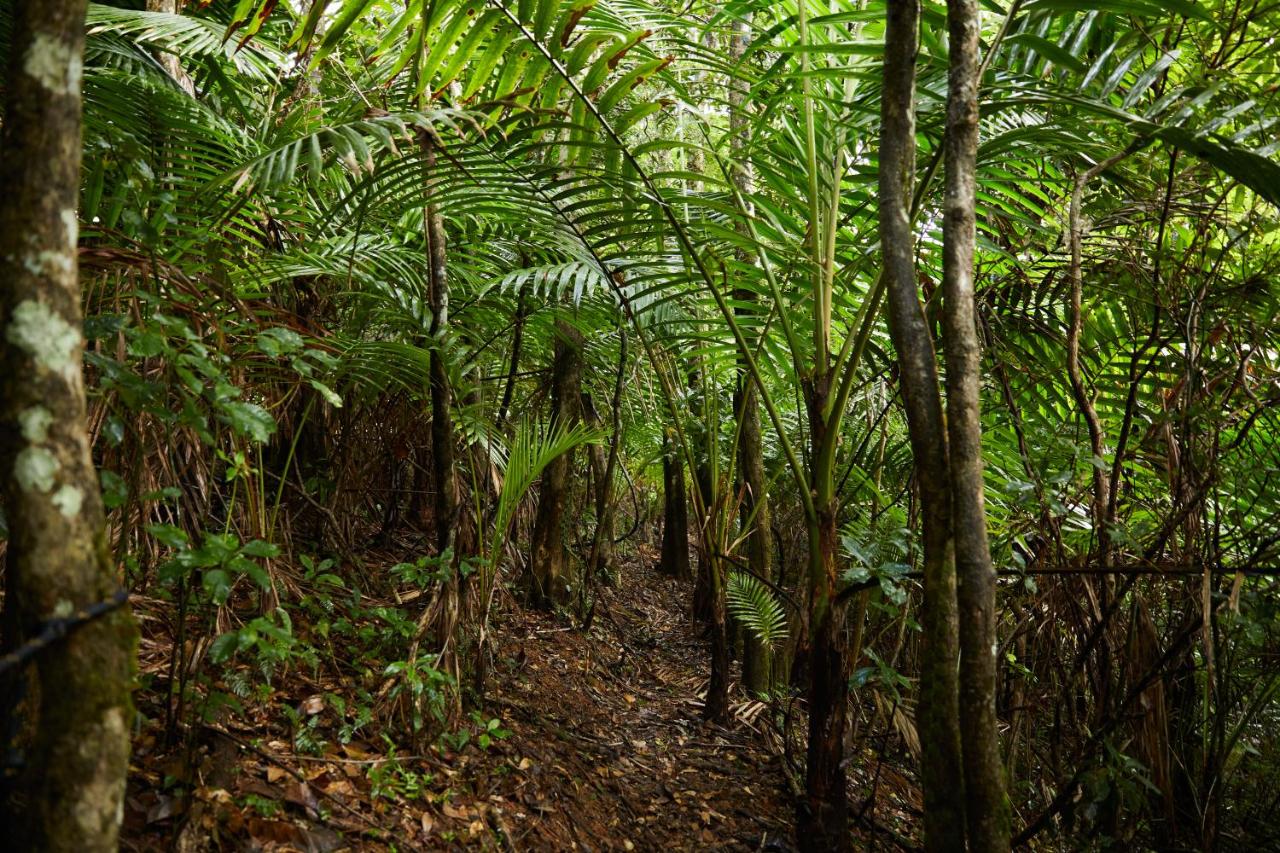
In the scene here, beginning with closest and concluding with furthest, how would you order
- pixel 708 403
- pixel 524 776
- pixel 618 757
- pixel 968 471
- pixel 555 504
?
pixel 968 471, pixel 524 776, pixel 618 757, pixel 708 403, pixel 555 504

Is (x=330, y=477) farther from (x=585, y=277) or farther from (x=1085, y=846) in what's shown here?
(x=1085, y=846)

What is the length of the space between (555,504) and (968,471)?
3.30 metres

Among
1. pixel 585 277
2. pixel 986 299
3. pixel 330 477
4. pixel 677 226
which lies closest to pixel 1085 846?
pixel 986 299

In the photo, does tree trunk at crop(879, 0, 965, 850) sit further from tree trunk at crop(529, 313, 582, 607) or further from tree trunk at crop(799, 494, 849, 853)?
tree trunk at crop(529, 313, 582, 607)

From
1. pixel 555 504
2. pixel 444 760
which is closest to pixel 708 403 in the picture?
pixel 555 504

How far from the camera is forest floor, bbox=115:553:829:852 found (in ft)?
5.88

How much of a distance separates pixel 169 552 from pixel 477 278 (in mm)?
1974

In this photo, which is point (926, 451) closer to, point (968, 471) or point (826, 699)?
point (968, 471)

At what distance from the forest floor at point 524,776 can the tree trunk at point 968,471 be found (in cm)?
142

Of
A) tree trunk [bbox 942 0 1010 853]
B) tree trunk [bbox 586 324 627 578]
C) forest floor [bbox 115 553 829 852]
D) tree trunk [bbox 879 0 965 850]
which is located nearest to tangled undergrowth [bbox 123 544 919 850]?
forest floor [bbox 115 553 829 852]

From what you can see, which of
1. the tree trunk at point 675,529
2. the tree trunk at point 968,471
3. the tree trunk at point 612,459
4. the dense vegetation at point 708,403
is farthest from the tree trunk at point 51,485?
the tree trunk at point 675,529

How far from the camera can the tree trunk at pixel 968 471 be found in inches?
60.3

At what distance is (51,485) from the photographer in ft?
3.13

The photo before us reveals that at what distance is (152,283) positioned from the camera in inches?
77.0
